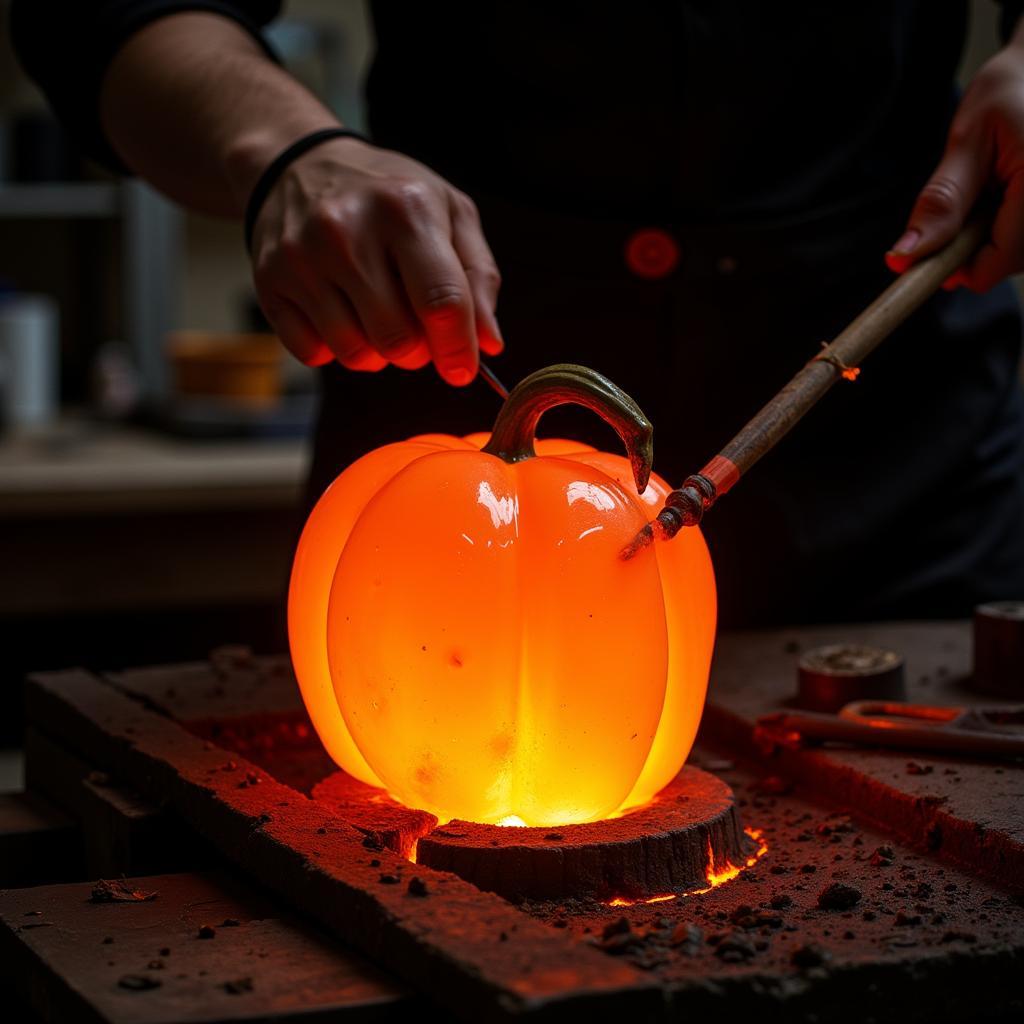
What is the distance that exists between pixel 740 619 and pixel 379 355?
22.9 inches

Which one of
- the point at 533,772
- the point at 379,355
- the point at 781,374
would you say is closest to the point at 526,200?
the point at 781,374

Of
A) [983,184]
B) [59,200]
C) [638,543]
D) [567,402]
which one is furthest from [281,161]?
[59,200]

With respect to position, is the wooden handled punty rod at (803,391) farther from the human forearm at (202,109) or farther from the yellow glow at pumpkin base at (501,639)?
the human forearm at (202,109)

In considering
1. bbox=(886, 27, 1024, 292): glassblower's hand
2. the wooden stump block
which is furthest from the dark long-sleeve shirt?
the wooden stump block

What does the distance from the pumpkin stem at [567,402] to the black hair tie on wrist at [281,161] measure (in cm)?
28

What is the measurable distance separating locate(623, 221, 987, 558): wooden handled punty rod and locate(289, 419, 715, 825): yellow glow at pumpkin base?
0.08 ft

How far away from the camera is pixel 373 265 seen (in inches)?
43.6

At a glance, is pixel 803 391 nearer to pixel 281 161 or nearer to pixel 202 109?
pixel 281 161

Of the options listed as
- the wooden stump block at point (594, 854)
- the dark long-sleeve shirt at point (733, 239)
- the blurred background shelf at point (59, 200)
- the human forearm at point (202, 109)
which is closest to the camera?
the wooden stump block at point (594, 854)

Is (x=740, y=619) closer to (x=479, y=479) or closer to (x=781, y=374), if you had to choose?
(x=781, y=374)

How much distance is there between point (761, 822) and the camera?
1074 mm

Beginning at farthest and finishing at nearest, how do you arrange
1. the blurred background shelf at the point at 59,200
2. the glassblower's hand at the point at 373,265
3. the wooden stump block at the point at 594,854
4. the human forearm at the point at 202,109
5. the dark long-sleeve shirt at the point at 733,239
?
the blurred background shelf at the point at 59,200 → the dark long-sleeve shirt at the point at 733,239 → the human forearm at the point at 202,109 → the glassblower's hand at the point at 373,265 → the wooden stump block at the point at 594,854

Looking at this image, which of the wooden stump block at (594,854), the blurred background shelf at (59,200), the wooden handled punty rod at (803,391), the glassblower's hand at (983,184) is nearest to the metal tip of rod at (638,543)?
the wooden handled punty rod at (803,391)

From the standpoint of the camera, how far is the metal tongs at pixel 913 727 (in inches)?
43.7
